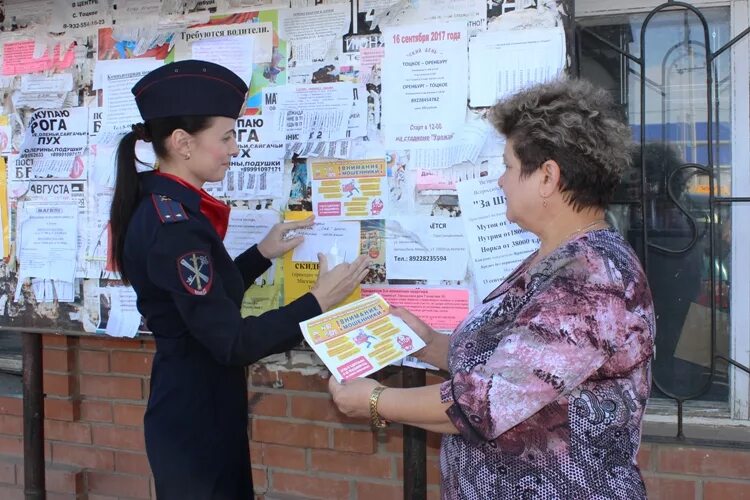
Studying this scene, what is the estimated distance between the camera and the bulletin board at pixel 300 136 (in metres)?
2.12

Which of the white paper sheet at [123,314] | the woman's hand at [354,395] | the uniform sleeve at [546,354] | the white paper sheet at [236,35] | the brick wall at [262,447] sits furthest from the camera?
the white paper sheet at [123,314]

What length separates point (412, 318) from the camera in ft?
6.51

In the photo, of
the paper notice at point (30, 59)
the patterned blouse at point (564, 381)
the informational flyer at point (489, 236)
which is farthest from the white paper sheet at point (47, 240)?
the patterned blouse at point (564, 381)

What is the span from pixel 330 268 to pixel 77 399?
158 centimetres

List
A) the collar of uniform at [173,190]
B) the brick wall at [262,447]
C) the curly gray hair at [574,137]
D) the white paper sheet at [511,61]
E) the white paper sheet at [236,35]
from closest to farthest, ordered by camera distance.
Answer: the curly gray hair at [574,137] → the collar of uniform at [173,190] → the white paper sheet at [511,61] → the white paper sheet at [236,35] → the brick wall at [262,447]

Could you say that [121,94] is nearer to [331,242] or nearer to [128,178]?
[128,178]

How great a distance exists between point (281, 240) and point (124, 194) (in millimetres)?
539

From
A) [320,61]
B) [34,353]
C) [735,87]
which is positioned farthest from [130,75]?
[735,87]

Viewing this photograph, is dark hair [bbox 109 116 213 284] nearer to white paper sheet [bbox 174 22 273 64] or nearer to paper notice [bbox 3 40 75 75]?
white paper sheet [bbox 174 22 273 64]

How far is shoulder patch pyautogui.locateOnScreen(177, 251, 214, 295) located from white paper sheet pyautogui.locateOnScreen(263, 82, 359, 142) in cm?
69

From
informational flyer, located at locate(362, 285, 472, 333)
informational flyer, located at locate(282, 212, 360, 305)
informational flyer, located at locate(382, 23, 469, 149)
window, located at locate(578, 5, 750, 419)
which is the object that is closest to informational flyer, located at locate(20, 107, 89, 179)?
informational flyer, located at locate(282, 212, 360, 305)

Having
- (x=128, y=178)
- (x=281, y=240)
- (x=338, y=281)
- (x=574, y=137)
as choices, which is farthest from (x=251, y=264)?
(x=574, y=137)

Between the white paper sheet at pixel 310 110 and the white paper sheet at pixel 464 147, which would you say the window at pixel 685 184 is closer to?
the white paper sheet at pixel 464 147

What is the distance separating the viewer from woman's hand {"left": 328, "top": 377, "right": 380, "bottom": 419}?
5.24ft
